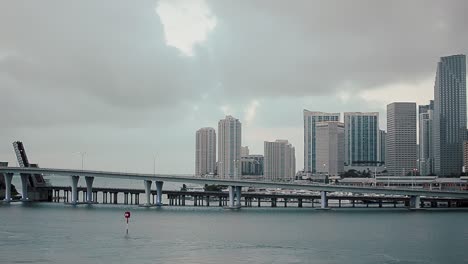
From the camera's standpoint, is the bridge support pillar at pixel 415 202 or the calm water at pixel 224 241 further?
the bridge support pillar at pixel 415 202

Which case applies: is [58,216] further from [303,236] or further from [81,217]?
[303,236]

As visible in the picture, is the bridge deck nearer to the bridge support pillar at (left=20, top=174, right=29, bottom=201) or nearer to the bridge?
the bridge

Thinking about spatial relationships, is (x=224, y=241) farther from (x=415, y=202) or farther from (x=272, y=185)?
(x=415, y=202)

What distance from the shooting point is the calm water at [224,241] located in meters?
67.9

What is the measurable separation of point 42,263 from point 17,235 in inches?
1060

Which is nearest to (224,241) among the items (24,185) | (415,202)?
(415,202)

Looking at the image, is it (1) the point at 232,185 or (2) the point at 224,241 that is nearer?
(2) the point at 224,241

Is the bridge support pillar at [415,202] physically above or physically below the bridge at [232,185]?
below

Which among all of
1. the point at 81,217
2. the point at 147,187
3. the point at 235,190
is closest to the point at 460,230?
the point at 81,217

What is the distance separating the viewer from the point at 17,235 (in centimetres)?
8638

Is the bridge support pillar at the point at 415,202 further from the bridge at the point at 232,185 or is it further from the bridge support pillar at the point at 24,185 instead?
the bridge support pillar at the point at 24,185

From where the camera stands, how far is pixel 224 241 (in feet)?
276

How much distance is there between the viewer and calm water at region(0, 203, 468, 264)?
67.9 meters

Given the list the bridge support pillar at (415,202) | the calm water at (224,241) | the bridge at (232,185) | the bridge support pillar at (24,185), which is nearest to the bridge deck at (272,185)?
the bridge at (232,185)
